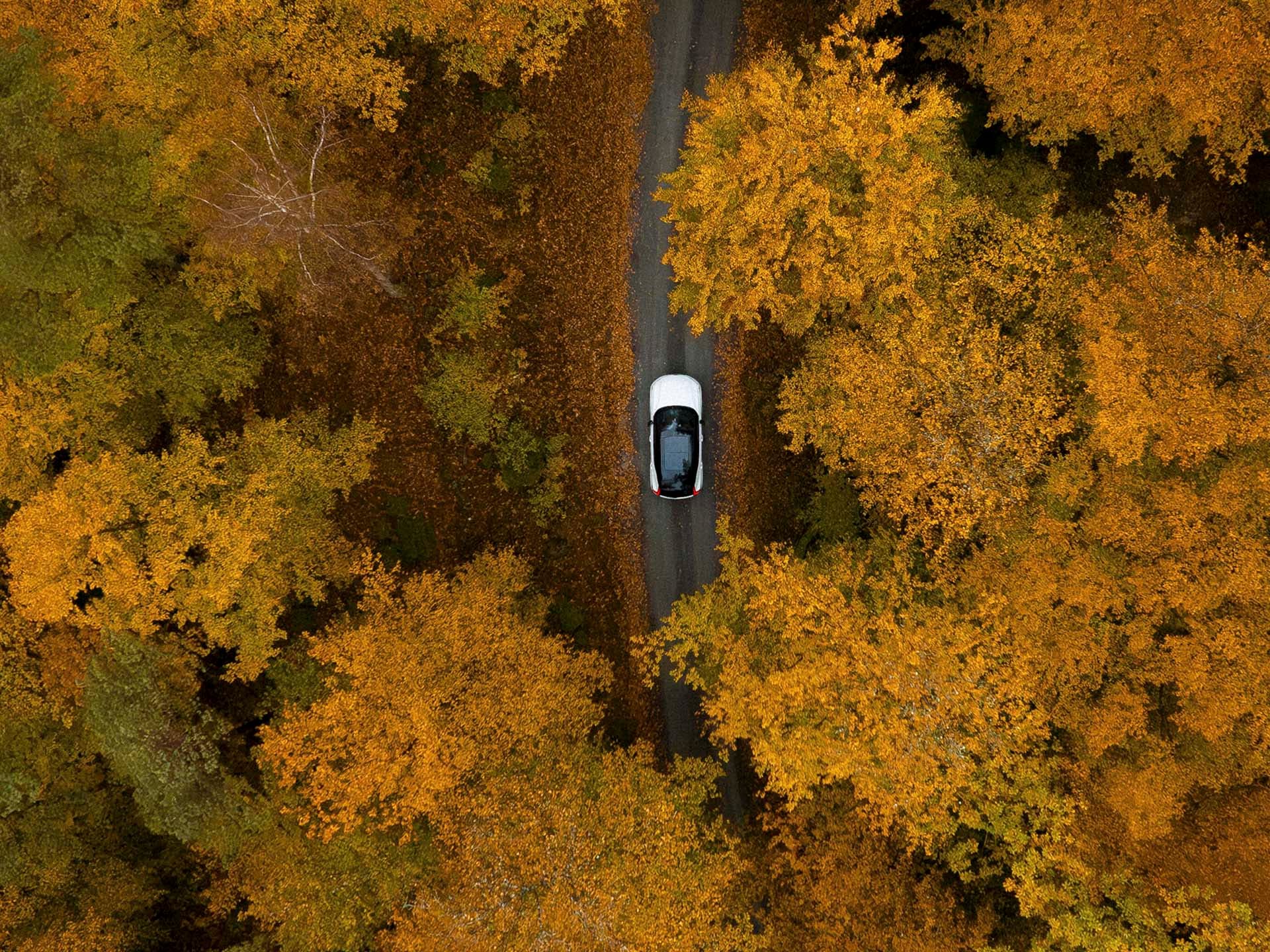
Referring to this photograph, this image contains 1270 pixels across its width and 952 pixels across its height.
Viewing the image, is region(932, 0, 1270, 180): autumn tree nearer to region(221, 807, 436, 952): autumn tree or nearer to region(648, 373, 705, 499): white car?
region(648, 373, 705, 499): white car

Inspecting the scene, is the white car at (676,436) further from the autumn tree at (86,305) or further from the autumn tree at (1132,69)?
the autumn tree at (86,305)

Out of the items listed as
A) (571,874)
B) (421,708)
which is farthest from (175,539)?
(571,874)

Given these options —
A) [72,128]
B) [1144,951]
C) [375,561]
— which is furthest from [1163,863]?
[72,128]

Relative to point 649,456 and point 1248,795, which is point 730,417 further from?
point 1248,795

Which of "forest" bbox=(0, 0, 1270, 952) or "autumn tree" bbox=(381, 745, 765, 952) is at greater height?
"forest" bbox=(0, 0, 1270, 952)

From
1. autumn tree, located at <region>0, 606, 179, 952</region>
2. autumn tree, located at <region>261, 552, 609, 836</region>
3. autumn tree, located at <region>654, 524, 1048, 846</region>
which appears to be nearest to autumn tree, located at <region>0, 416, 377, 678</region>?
autumn tree, located at <region>0, 606, 179, 952</region>

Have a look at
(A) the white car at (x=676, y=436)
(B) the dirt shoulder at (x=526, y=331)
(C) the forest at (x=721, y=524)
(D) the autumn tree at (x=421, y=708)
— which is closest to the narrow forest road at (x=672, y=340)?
(B) the dirt shoulder at (x=526, y=331)
